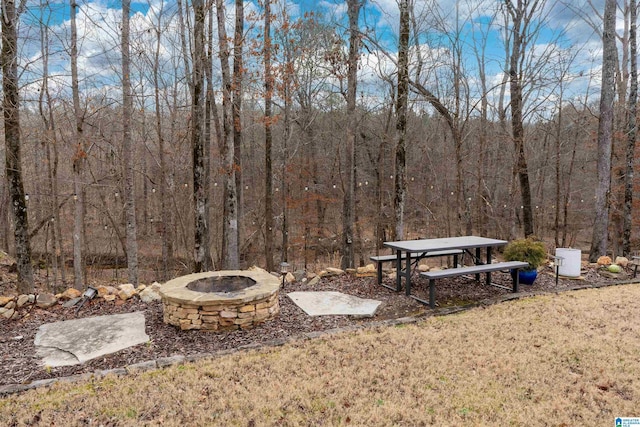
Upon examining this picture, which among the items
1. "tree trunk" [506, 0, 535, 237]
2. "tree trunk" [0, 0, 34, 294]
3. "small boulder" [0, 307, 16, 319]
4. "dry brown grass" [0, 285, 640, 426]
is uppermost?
"tree trunk" [506, 0, 535, 237]

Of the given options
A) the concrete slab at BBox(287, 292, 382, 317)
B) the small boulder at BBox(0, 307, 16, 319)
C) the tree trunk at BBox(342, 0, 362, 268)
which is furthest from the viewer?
the tree trunk at BBox(342, 0, 362, 268)

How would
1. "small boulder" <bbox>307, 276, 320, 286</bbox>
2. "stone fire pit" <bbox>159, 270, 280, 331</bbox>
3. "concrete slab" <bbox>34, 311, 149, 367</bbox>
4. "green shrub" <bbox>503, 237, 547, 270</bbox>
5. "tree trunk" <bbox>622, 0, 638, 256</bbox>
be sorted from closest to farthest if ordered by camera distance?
"concrete slab" <bbox>34, 311, 149, 367</bbox> → "stone fire pit" <bbox>159, 270, 280, 331</bbox> → "green shrub" <bbox>503, 237, 547, 270</bbox> → "small boulder" <bbox>307, 276, 320, 286</bbox> → "tree trunk" <bbox>622, 0, 638, 256</bbox>

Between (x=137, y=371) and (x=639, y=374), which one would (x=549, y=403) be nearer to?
(x=639, y=374)

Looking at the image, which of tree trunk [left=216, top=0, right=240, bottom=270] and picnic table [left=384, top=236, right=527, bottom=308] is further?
tree trunk [left=216, top=0, right=240, bottom=270]

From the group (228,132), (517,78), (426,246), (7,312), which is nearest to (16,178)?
(7,312)

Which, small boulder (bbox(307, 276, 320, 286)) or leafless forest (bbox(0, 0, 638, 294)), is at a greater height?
leafless forest (bbox(0, 0, 638, 294))

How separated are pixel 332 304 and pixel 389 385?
201 cm

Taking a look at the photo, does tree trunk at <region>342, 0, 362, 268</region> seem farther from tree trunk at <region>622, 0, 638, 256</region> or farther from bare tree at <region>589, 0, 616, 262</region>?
tree trunk at <region>622, 0, 638, 256</region>

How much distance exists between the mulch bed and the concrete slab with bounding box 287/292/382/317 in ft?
0.34

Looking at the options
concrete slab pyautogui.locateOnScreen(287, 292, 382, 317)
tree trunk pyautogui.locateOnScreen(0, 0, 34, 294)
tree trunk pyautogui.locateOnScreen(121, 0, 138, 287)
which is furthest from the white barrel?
tree trunk pyautogui.locateOnScreen(0, 0, 34, 294)

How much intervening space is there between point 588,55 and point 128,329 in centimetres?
1151

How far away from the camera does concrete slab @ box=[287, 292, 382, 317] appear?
443 cm

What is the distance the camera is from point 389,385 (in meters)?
2.76

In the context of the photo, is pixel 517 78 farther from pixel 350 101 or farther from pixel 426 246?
pixel 426 246
